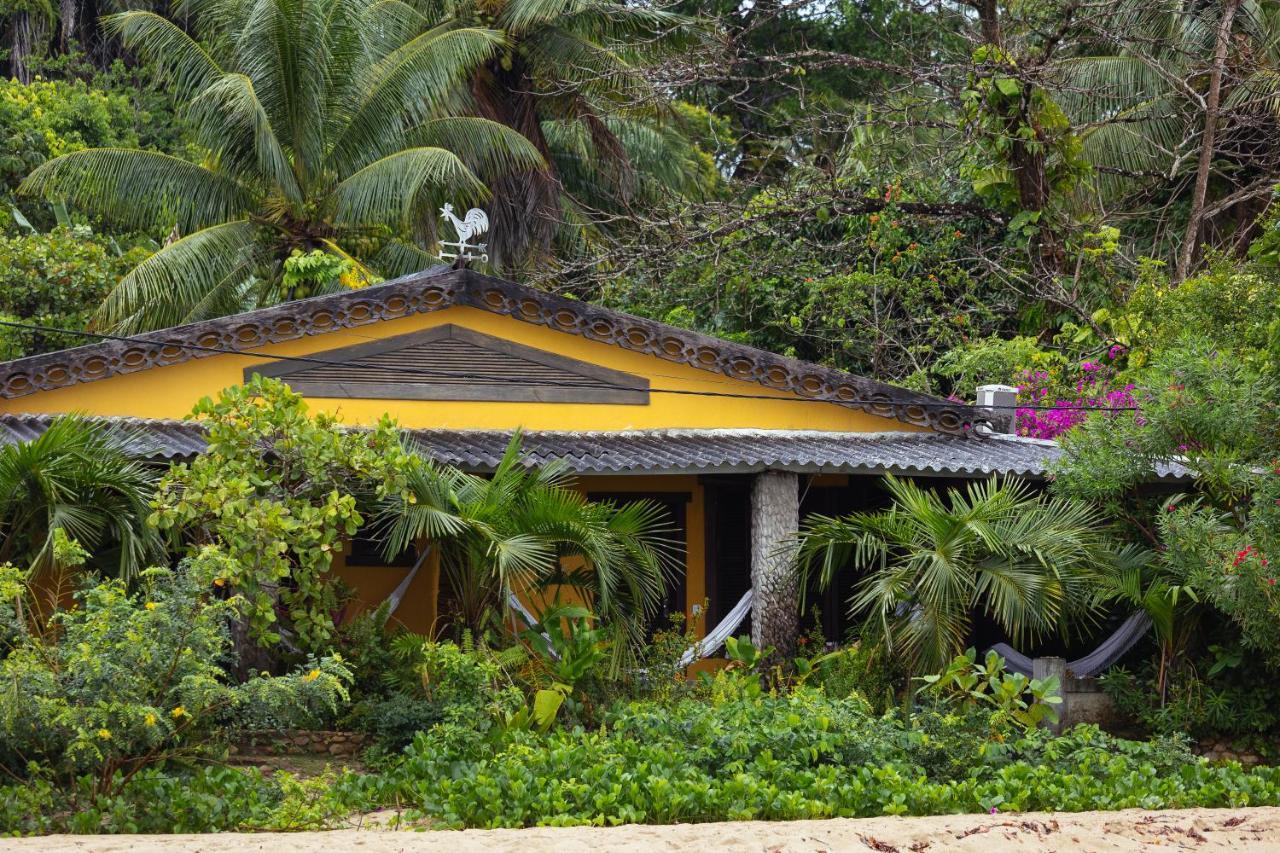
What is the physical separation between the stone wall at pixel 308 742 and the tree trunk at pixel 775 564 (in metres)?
3.74

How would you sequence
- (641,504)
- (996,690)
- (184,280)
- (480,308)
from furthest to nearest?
(184,280) → (480,308) → (641,504) → (996,690)

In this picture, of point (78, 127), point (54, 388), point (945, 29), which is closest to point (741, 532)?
point (54, 388)

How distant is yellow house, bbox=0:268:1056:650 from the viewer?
1317cm

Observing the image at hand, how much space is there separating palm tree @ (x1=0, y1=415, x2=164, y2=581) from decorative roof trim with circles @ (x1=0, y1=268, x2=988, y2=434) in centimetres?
202

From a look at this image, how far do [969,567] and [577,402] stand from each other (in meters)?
4.45

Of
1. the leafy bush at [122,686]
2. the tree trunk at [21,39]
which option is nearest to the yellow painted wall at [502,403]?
the leafy bush at [122,686]

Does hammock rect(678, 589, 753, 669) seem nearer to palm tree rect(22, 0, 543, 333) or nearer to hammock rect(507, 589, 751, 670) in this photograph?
hammock rect(507, 589, 751, 670)

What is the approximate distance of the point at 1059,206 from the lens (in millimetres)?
19578

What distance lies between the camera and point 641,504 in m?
12.0

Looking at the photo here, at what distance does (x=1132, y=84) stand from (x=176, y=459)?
51.7ft

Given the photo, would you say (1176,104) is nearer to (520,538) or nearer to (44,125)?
(520,538)

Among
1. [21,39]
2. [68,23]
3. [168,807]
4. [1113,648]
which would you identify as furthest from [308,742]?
[68,23]

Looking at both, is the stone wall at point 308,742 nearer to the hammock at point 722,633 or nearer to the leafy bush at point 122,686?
the leafy bush at point 122,686

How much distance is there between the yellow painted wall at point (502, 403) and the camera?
1353 centimetres
